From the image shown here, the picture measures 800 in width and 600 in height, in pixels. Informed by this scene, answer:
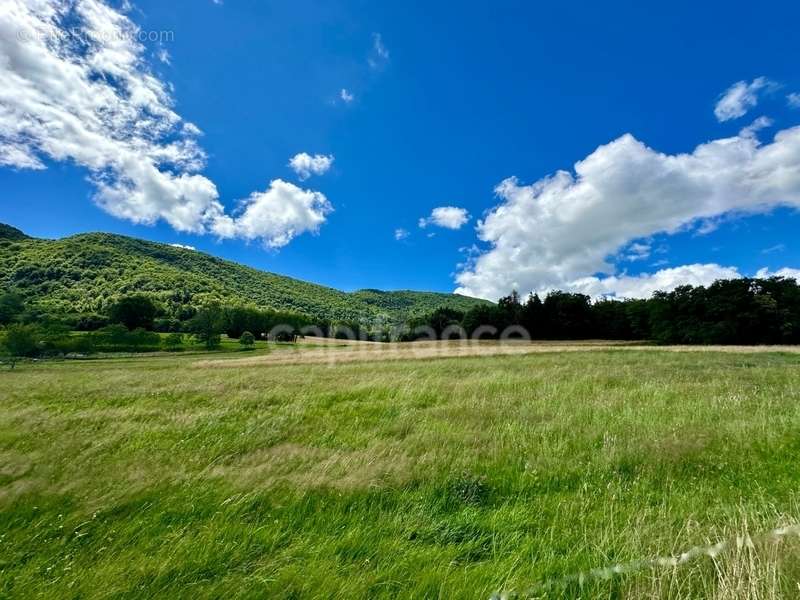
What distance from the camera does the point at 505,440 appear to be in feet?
22.4

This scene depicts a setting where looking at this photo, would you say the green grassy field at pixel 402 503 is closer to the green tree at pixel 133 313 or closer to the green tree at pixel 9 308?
the green tree at pixel 9 308

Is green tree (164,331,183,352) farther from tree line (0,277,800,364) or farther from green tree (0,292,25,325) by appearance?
green tree (0,292,25,325)

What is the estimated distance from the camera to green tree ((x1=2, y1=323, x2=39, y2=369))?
49.4m

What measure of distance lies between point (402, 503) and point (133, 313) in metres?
118

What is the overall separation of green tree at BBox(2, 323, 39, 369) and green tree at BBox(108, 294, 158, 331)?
42847 millimetres

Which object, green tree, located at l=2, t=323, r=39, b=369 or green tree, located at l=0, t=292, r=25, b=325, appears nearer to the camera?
green tree, located at l=2, t=323, r=39, b=369

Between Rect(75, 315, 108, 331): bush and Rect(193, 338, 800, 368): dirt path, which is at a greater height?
Rect(75, 315, 108, 331): bush

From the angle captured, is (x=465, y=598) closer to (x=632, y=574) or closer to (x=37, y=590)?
(x=632, y=574)

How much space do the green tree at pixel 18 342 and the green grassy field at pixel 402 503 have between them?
61.2 m

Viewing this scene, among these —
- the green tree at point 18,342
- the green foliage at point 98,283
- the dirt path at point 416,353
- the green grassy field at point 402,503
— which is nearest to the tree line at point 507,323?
the green tree at point 18,342

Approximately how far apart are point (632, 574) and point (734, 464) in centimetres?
407

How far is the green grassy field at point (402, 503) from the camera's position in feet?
9.85

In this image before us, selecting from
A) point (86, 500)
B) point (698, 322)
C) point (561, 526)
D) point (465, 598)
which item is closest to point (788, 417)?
point (561, 526)

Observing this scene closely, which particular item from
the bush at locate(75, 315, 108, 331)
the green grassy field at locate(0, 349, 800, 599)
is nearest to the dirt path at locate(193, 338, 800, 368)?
the green grassy field at locate(0, 349, 800, 599)
